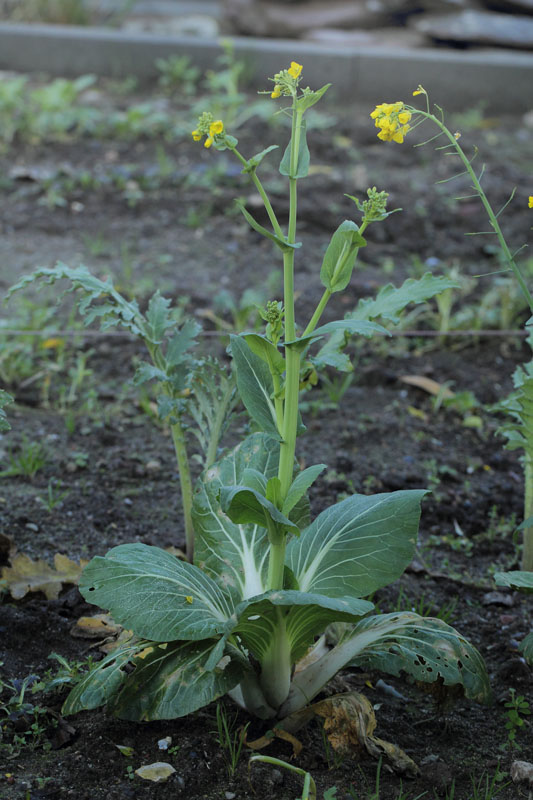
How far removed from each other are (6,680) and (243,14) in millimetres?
7077

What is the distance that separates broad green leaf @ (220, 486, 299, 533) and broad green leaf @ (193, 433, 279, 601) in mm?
288

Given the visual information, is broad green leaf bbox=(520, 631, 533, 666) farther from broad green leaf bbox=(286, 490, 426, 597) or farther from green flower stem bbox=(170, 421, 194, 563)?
green flower stem bbox=(170, 421, 194, 563)

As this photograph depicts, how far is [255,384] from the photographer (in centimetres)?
195

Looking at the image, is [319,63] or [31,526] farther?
[319,63]

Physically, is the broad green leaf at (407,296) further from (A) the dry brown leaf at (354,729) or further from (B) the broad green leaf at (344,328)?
(A) the dry brown leaf at (354,729)

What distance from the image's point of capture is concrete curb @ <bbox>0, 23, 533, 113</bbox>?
6.89 meters

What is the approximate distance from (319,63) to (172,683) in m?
6.12

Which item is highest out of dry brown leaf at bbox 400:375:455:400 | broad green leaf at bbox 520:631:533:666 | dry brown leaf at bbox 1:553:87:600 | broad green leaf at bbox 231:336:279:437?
broad green leaf at bbox 231:336:279:437

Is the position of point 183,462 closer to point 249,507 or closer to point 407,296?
point 249,507

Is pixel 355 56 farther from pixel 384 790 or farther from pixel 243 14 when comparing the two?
pixel 384 790

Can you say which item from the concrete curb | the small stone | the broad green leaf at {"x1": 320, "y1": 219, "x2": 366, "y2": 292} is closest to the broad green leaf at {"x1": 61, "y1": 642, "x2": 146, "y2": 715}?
the small stone

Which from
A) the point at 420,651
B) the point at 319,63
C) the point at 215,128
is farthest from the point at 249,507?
the point at 319,63

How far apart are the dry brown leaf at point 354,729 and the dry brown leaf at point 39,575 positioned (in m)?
0.81

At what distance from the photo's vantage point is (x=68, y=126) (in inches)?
227
